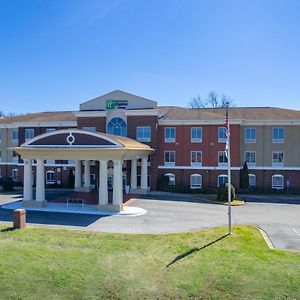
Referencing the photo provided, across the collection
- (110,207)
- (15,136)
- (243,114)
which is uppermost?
(243,114)

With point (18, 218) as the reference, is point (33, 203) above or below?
below

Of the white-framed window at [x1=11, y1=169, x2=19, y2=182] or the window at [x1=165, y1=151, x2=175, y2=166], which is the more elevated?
the window at [x1=165, y1=151, x2=175, y2=166]

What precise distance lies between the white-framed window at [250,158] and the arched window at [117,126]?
585 inches

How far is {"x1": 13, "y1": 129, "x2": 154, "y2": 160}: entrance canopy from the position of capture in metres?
24.3

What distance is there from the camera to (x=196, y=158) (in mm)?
37812

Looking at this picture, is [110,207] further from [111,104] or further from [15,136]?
[15,136]

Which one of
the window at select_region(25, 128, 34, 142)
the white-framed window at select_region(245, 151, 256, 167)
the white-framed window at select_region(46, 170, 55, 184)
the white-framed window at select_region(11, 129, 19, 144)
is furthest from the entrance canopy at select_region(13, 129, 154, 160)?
the white-framed window at select_region(11, 129, 19, 144)

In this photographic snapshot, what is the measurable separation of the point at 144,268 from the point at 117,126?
2633cm

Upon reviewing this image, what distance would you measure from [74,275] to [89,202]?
17.2 meters

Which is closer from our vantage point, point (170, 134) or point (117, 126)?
point (117, 126)

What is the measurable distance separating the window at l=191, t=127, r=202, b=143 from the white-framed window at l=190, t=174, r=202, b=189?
416 cm

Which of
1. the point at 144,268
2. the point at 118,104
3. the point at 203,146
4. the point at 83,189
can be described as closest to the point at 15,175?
the point at 83,189

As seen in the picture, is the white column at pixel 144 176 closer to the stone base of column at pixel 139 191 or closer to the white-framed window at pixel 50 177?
the stone base of column at pixel 139 191

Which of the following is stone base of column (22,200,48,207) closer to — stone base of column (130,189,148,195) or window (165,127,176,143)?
stone base of column (130,189,148,195)
